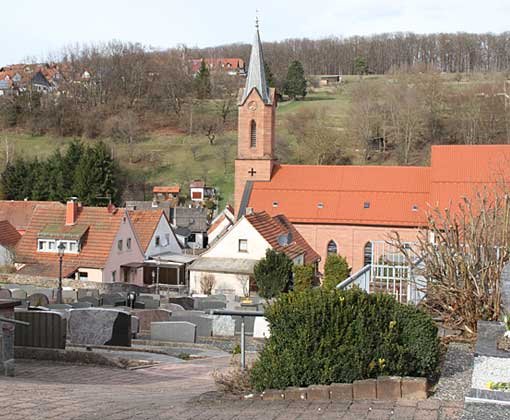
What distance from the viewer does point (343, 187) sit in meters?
42.2

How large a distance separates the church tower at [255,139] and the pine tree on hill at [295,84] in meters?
57.1

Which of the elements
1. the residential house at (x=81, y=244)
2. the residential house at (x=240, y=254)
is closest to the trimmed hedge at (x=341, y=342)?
the residential house at (x=240, y=254)

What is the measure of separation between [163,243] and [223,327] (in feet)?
89.1

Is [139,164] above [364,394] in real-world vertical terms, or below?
above

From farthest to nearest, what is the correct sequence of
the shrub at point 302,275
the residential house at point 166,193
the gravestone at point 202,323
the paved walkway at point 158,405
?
1. the residential house at point 166,193
2. the shrub at point 302,275
3. the gravestone at point 202,323
4. the paved walkway at point 158,405

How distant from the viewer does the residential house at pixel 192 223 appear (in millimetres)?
54581

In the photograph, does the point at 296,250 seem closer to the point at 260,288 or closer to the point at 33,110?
the point at 260,288

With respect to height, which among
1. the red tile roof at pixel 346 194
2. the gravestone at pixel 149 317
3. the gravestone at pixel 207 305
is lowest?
the gravestone at pixel 207 305

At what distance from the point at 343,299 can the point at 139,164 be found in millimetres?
68357

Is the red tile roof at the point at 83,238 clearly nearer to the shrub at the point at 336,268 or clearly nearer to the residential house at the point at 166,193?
the shrub at the point at 336,268

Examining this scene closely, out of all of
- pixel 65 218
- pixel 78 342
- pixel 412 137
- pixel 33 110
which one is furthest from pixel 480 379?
pixel 33 110

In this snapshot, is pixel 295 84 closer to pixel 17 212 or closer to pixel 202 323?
pixel 17 212

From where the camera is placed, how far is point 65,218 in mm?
37562

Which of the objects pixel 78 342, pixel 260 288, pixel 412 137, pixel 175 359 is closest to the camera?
pixel 175 359
